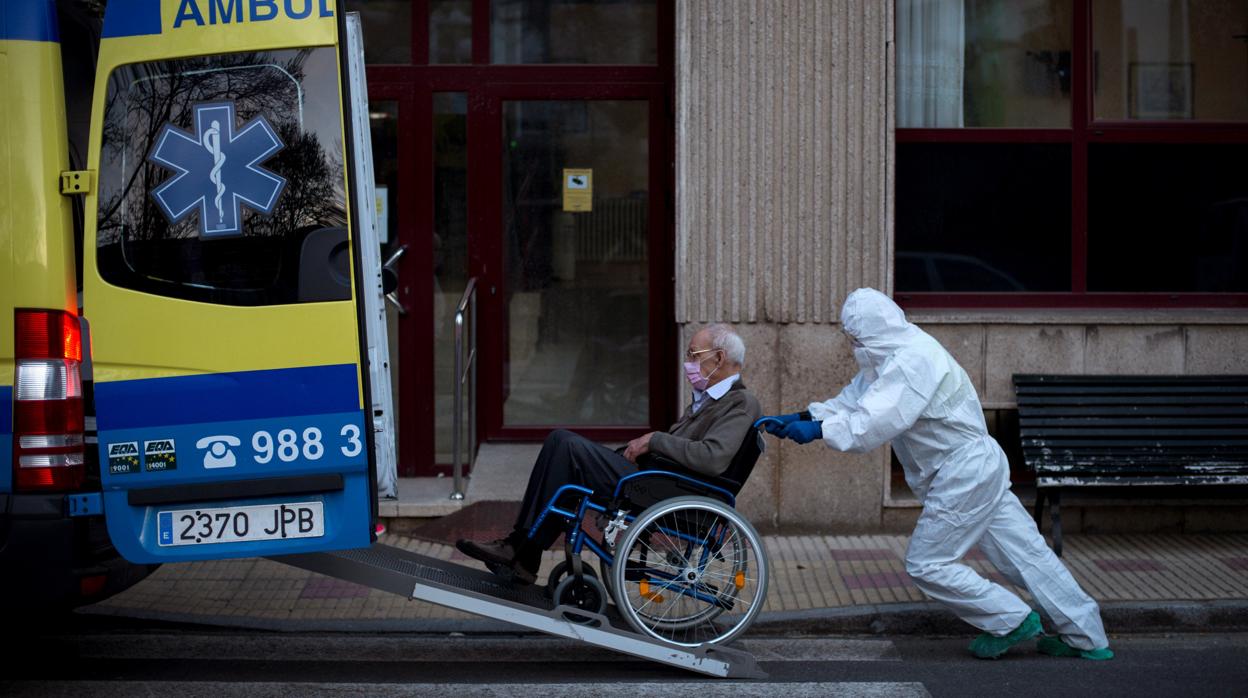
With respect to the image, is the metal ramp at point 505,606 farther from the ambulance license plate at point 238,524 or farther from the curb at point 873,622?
the curb at point 873,622

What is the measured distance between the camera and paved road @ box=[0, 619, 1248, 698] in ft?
17.0

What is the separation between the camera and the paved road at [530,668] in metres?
5.20

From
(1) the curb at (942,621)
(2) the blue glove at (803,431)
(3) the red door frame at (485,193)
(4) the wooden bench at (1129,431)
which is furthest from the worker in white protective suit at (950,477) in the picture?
(3) the red door frame at (485,193)

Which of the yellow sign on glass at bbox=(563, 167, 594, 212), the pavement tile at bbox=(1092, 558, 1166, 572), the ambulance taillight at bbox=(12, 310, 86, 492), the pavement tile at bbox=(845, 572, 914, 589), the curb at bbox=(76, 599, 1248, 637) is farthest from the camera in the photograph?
the yellow sign on glass at bbox=(563, 167, 594, 212)

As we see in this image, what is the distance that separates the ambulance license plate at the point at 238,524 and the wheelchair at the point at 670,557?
105 centimetres

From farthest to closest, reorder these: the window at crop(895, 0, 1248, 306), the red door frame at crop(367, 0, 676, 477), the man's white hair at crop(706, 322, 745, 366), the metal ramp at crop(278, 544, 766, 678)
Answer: the red door frame at crop(367, 0, 676, 477) < the window at crop(895, 0, 1248, 306) < the man's white hair at crop(706, 322, 745, 366) < the metal ramp at crop(278, 544, 766, 678)

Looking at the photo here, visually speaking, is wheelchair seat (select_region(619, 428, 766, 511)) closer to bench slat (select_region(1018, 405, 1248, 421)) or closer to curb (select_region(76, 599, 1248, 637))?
curb (select_region(76, 599, 1248, 637))

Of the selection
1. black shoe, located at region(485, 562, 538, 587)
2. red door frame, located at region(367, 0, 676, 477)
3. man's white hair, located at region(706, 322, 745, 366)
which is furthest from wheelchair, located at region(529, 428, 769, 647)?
red door frame, located at region(367, 0, 676, 477)

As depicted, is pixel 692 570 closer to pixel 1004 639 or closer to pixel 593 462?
pixel 593 462

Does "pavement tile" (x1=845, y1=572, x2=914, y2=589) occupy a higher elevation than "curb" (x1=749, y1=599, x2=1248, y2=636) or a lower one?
higher

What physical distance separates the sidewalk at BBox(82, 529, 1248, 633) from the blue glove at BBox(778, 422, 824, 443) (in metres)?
1.13

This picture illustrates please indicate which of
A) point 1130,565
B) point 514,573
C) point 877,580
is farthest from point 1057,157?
point 514,573

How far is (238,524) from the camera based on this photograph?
4.77 m

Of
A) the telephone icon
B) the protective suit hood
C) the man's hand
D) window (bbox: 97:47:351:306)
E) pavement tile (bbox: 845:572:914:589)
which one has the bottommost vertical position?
pavement tile (bbox: 845:572:914:589)
